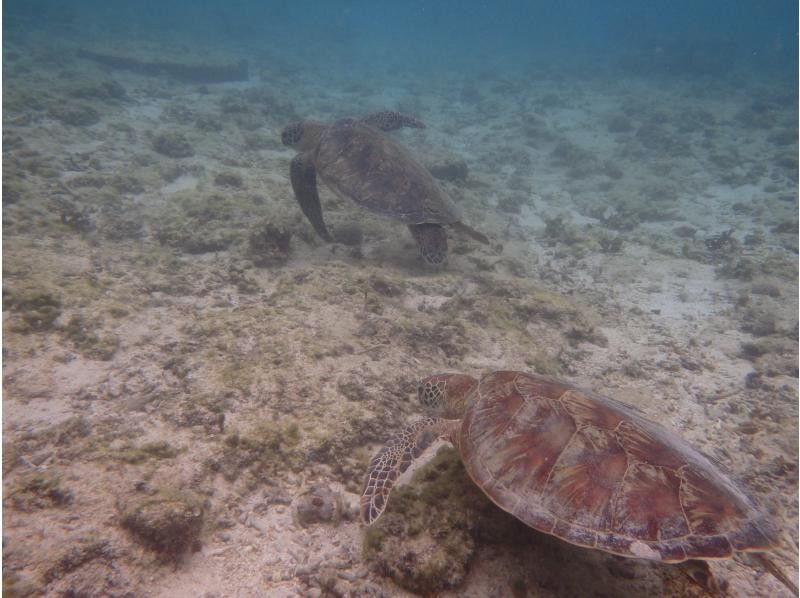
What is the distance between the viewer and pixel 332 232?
20.5ft

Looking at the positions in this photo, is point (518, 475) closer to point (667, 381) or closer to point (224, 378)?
point (224, 378)

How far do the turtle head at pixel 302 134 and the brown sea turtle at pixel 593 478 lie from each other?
6001 millimetres

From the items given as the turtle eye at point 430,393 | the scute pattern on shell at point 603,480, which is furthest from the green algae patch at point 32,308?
the scute pattern on shell at point 603,480

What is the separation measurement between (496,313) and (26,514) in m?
4.18

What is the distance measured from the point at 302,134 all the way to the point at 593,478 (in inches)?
275

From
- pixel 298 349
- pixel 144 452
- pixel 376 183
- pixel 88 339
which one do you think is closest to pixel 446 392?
pixel 298 349

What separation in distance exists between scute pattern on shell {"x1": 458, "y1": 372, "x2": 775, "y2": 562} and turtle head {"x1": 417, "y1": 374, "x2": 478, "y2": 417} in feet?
1.43

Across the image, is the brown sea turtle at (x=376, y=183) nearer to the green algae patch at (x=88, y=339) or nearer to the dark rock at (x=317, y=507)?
the green algae patch at (x=88, y=339)

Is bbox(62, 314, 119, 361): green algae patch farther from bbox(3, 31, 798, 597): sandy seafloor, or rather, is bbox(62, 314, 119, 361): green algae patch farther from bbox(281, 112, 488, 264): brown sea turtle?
bbox(281, 112, 488, 264): brown sea turtle

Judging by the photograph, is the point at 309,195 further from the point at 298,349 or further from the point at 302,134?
the point at 298,349

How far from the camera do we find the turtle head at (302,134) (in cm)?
697

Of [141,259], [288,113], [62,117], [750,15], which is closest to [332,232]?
[141,259]

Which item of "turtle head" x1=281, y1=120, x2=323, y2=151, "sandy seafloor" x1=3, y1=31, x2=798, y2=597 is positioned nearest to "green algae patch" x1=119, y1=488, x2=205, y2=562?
"sandy seafloor" x1=3, y1=31, x2=798, y2=597

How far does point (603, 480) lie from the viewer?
6.32ft
